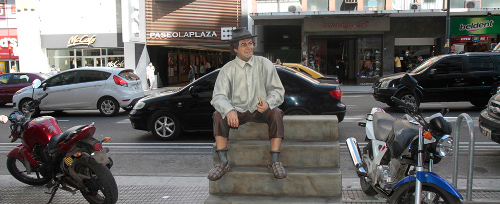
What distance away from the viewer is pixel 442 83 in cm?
1177

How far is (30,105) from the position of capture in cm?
548

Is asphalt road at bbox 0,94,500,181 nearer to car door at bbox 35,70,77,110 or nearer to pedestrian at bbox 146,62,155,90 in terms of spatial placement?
car door at bbox 35,70,77,110

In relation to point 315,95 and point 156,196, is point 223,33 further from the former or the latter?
point 156,196

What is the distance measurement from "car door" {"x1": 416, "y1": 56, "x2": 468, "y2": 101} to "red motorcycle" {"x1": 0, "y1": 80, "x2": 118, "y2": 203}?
9.62 meters

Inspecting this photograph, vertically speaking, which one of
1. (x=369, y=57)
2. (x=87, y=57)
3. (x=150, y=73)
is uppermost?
(x=87, y=57)

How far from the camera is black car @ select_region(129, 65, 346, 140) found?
8383 millimetres

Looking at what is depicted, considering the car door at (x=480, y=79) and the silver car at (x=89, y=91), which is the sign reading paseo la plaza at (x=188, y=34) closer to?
the silver car at (x=89, y=91)

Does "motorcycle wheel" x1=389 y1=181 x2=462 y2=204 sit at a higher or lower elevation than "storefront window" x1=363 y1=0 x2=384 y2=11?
lower

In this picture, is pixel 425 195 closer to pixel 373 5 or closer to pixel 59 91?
pixel 59 91

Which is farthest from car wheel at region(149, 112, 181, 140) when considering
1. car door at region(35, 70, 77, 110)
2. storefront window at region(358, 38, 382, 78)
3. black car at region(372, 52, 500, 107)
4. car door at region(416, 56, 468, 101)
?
storefront window at region(358, 38, 382, 78)

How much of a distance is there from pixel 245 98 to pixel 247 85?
5.5 inches

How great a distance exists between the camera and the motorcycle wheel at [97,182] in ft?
14.9

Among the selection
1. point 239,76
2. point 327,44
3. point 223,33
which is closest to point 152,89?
point 223,33

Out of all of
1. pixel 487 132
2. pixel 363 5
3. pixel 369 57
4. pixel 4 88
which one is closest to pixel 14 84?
pixel 4 88
